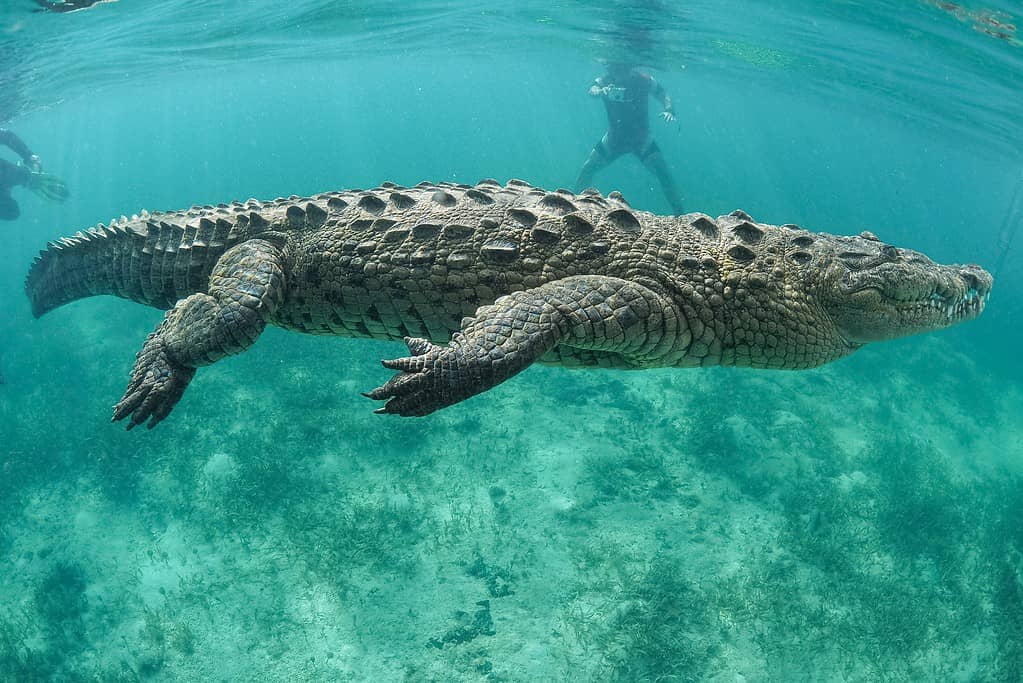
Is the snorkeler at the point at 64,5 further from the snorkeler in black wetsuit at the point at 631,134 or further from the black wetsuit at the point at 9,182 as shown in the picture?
the snorkeler in black wetsuit at the point at 631,134

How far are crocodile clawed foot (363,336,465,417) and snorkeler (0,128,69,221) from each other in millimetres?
20135

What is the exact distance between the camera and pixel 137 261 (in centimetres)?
442

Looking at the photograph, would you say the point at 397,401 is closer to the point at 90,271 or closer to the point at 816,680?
the point at 90,271

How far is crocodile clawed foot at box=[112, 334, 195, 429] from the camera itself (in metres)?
3.68

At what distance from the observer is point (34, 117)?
32406 mm

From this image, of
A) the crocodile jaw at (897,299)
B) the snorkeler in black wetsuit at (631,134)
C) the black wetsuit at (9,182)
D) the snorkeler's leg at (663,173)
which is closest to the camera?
the crocodile jaw at (897,299)

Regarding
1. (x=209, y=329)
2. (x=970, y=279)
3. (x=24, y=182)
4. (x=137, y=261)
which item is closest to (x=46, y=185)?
(x=24, y=182)

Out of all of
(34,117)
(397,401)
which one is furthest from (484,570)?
(34,117)

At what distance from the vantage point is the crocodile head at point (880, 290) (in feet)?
11.4

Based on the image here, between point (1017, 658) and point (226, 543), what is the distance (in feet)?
35.6

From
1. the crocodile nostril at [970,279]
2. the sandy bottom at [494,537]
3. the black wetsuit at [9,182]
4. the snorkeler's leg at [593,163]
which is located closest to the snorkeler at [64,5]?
the black wetsuit at [9,182]

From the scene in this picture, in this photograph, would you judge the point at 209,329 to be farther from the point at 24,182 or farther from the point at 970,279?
the point at 24,182

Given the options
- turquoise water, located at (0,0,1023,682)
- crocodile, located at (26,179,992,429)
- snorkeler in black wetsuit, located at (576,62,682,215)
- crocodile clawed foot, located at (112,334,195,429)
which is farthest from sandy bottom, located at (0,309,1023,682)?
snorkeler in black wetsuit, located at (576,62,682,215)

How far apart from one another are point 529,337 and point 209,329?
2027 mm
